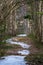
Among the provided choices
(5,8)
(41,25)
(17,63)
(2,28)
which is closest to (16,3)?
(5,8)

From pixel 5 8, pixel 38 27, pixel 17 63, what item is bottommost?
pixel 17 63

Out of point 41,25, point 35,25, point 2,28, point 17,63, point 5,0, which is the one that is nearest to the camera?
point 5,0

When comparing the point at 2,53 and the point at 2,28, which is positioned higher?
the point at 2,28

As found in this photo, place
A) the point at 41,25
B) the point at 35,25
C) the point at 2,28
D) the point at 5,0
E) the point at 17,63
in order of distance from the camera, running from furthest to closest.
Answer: the point at 35,25, the point at 41,25, the point at 2,28, the point at 17,63, the point at 5,0

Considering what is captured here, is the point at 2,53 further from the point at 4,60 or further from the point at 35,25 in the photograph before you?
the point at 35,25

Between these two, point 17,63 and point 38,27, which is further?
point 38,27

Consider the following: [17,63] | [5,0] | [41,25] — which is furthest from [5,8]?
[41,25]

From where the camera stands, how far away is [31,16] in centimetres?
2614

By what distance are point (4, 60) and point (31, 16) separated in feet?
42.6

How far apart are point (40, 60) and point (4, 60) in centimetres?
216

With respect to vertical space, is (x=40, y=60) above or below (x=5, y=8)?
below

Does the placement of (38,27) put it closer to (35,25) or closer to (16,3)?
(35,25)

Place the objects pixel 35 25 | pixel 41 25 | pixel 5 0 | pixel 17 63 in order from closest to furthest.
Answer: pixel 5 0
pixel 17 63
pixel 41 25
pixel 35 25

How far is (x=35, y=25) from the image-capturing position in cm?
2489
